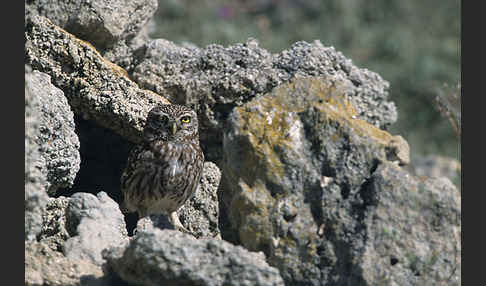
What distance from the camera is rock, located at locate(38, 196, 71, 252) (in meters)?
5.74

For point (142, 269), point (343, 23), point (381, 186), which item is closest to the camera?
→ point (142, 269)

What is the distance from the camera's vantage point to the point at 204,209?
6.72 metres

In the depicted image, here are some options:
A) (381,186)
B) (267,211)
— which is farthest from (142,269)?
(381,186)

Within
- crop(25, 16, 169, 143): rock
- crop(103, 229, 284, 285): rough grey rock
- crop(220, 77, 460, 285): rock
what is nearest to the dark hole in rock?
crop(25, 16, 169, 143): rock

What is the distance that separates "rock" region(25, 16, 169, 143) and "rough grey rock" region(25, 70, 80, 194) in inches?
12.4

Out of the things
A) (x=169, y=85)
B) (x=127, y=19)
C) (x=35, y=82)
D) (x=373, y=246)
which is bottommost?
(x=373, y=246)

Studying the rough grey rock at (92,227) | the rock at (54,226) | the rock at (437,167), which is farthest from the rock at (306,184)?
the rock at (437,167)

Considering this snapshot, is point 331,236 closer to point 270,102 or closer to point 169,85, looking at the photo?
point 270,102

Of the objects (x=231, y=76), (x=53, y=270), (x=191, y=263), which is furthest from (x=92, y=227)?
(x=231, y=76)

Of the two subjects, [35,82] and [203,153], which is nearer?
[35,82]

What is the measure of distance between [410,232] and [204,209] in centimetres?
227

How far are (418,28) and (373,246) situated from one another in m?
12.5

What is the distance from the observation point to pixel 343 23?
16234 millimetres

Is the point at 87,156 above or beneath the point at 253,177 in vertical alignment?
above
